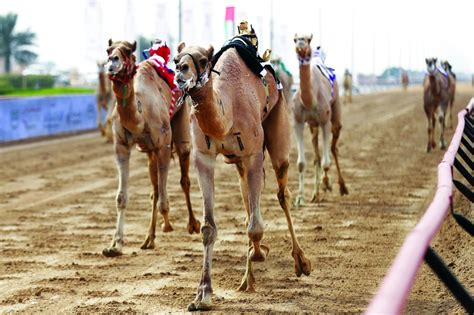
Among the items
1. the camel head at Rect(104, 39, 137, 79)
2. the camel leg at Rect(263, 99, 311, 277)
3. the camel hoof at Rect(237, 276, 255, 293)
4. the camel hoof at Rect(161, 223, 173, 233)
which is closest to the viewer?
the camel hoof at Rect(237, 276, 255, 293)

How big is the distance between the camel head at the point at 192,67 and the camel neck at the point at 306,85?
5460mm

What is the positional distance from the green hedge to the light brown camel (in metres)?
33.3

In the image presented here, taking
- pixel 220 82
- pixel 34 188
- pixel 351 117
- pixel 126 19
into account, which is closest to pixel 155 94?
pixel 220 82

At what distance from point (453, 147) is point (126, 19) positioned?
102 feet

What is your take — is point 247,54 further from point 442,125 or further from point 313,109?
point 442,125

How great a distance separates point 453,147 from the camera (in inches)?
245

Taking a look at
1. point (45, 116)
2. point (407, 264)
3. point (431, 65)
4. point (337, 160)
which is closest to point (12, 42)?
point (45, 116)

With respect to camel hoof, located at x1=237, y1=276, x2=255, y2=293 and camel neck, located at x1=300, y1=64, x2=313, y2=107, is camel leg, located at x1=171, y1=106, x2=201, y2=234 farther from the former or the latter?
camel hoof, located at x1=237, y1=276, x2=255, y2=293

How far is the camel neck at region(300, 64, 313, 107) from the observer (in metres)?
11.7

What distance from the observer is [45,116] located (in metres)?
24.4

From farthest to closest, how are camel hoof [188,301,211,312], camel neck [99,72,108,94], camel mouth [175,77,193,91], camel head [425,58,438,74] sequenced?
camel neck [99,72,108,94] < camel head [425,58,438,74] < camel hoof [188,301,211,312] < camel mouth [175,77,193,91]

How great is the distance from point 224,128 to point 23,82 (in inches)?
1641

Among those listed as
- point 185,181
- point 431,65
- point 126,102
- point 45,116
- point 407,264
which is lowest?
point 45,116

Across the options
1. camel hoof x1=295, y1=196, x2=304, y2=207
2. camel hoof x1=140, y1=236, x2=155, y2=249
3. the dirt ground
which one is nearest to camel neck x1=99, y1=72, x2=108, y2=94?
the dirt ground
